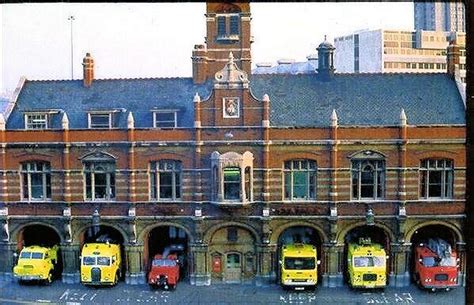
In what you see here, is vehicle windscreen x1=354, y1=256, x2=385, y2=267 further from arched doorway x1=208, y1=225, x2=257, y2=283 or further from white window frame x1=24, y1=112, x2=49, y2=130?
white window frame x1=24, y1=112, x2=49, y2=130

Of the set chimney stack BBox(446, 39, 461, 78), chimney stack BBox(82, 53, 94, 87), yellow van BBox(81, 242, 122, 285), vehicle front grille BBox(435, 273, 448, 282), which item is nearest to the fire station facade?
chimney stack BBox(82, 53, 94, 87)

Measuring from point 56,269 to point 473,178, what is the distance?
9973 mm

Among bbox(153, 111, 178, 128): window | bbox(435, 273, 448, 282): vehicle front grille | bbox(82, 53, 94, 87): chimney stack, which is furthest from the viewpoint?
bbox(153, 111, 178, 128): window

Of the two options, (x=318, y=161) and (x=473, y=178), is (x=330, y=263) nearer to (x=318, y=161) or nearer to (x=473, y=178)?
(x=318, y=161)

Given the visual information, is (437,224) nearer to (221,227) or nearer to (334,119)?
(334,119)

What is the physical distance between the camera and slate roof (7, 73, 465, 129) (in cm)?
1436

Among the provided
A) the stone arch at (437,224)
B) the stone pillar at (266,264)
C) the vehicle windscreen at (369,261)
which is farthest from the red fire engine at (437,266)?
the stone pillar at (266,264)

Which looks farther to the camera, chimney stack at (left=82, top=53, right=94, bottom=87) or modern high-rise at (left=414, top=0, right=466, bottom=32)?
chimney stack at (left=82, top=53, right=94, bottom=87)

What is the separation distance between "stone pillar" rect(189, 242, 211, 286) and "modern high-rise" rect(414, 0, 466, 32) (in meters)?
6.61

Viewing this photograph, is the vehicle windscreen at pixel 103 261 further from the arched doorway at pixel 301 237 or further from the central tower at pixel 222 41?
Answer: the central tower at pixel 222 41

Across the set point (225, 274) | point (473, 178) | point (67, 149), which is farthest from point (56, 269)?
point (473, 178)

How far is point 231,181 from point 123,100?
10.5ft

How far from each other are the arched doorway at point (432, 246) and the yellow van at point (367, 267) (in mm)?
833

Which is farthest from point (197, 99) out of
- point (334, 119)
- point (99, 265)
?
point (99, 265)
